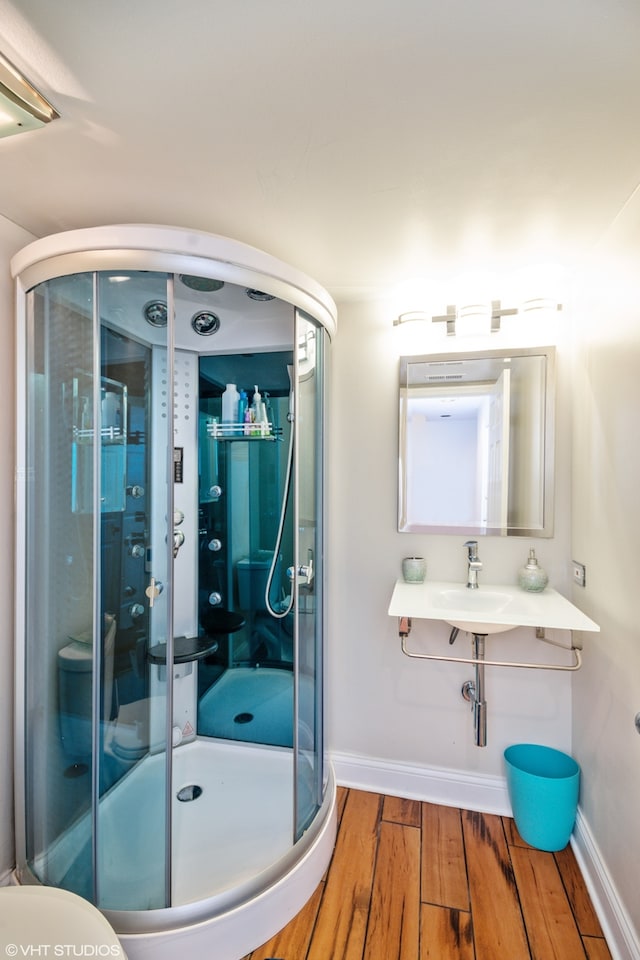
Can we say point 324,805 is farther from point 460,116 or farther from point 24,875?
point 460,116

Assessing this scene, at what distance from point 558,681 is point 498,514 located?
80 cm

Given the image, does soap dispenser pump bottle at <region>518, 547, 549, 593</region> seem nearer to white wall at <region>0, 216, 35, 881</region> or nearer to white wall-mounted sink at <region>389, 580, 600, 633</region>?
white wall-mounted sink at <region>389, 580, 600, 633</region>

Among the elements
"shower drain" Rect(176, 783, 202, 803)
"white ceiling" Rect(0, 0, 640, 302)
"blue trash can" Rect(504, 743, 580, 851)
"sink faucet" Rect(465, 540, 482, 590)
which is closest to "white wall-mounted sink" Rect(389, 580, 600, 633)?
"sink faucet" Rect(465, 540, 482, 590)

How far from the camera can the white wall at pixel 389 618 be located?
2025 millimetres

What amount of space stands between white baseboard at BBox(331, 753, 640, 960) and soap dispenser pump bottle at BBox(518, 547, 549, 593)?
91cm

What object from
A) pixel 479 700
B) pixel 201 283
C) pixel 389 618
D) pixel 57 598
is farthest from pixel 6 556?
pixel 479 700

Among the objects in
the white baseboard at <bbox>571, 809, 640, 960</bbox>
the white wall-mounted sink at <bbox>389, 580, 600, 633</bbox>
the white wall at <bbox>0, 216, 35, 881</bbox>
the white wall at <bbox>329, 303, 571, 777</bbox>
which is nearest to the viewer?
the white baseboard at <bbox>571, 809, 640, 960</bbox>

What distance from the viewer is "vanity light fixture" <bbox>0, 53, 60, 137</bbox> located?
962mm

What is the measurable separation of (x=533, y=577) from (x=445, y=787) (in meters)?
1.10

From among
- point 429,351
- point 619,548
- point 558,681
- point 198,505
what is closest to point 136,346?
point 198,505

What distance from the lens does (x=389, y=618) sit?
2.18 meters

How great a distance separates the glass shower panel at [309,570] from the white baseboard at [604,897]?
3.35 feet

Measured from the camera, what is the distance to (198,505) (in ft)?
7.55

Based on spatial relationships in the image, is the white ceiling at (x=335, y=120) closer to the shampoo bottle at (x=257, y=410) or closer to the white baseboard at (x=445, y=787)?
the shampoo bottle at (x=257, y=410)
